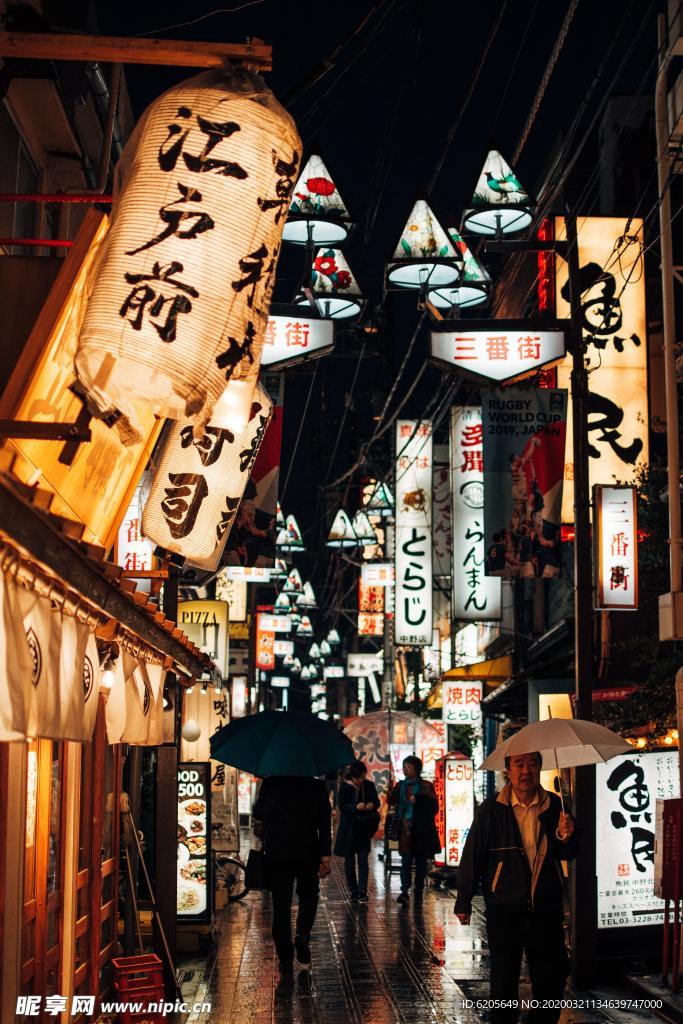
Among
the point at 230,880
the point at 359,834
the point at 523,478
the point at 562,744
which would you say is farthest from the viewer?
the point at 359,834

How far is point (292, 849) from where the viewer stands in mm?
13703

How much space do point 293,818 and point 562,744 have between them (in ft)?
15.7

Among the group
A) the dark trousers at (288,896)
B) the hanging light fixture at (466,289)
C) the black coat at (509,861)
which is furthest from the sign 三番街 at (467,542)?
the black coat at (509,861)

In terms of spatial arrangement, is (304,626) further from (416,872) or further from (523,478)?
(523,478)

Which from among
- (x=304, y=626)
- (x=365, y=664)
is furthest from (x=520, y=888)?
(x=304, y=626)

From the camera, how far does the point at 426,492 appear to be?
30734mm

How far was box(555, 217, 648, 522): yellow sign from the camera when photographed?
19141mm

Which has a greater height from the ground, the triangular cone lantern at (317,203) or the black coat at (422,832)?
the triangular cone lantern at (317,203)

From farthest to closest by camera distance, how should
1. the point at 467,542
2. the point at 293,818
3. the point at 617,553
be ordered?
the point at 467,542 < the point at 617,553 < the point at 293,818

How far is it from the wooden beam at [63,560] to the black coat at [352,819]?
48.8 feet

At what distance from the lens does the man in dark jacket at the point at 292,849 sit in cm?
1370

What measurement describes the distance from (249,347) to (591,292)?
46.6ft

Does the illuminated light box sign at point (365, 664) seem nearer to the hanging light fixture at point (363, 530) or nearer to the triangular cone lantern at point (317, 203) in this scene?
the hanging light fixture at point (363, 530)

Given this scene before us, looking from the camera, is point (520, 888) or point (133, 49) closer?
point (133, 49)
